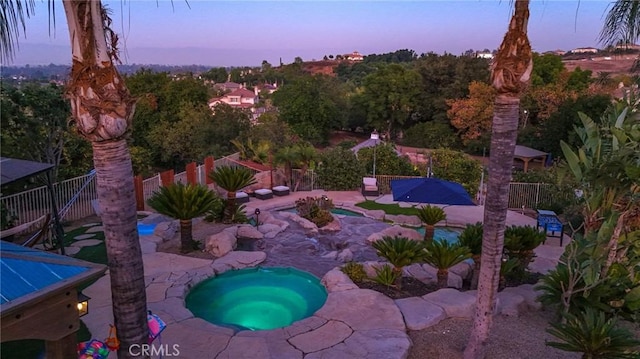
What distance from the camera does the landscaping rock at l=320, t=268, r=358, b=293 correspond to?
879 centimetres

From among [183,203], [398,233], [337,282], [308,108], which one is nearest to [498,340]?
[337,282]

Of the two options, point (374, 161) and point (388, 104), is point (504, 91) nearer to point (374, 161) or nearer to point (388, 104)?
point (374, 161)

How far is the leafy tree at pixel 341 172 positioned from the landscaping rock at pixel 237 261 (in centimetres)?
924

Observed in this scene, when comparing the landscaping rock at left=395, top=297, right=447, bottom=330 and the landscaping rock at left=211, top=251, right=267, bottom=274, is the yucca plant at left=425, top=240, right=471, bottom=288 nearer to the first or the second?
the landscaping rock at left=395, top=297, right=447, bottom=330

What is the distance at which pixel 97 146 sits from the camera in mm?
4180

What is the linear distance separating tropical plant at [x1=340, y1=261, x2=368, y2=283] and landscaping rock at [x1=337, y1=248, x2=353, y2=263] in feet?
5.13

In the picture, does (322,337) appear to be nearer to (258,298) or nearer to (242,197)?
(258,298)

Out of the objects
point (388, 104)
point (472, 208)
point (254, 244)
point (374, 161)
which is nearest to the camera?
point (254, 244)

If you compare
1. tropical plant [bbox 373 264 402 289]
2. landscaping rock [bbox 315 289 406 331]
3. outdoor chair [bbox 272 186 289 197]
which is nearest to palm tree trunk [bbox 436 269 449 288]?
tropical plant [bbox 373 264 402 289]

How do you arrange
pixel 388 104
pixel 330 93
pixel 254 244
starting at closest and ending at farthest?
1. pixel 254 244
2. pixel 388 104
3. pixel 330 93

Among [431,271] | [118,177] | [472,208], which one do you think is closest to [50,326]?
[118,177]

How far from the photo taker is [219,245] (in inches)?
430

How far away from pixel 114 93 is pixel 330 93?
44523 millimetres

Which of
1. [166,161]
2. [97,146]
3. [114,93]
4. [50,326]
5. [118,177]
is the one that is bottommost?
[166,161]
